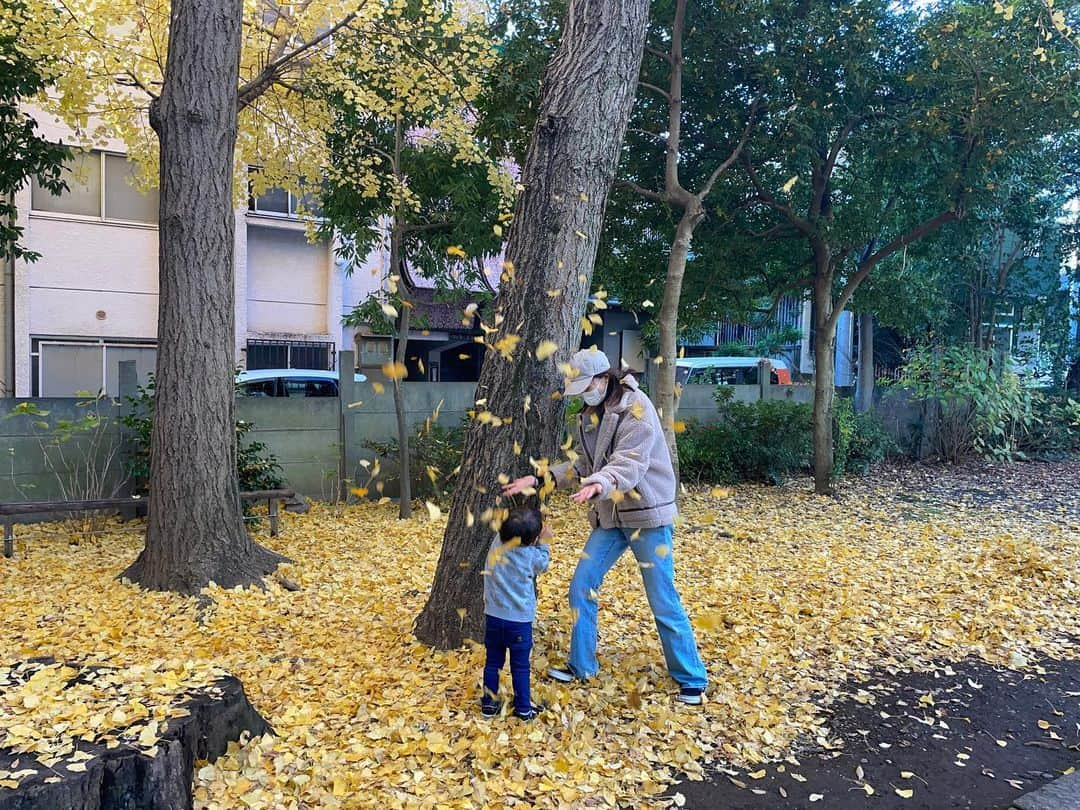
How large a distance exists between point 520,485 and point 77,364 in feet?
44.7

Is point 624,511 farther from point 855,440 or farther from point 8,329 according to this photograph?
point 8,329

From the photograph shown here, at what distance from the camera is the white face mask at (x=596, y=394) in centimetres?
351

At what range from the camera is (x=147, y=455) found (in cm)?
683

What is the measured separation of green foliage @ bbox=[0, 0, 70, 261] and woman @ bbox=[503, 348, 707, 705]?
6.25m

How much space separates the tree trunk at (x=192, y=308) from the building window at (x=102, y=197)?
9832mm

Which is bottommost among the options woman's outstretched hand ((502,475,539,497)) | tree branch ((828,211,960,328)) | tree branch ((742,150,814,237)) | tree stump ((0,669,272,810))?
tree stump ((0,669,272,810))

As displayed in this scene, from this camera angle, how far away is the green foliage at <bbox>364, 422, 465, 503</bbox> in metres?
8.10

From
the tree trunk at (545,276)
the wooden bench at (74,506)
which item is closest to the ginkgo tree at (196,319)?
the wooden bench at (74,506)

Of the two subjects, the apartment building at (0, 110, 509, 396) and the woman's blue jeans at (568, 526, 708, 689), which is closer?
the woman's blue jeans at (568, 526, 708, 689)

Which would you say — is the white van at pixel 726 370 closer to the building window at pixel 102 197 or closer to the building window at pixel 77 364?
the building window at pixel 77 364

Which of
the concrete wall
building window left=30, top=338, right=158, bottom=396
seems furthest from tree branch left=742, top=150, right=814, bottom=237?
building window left=30, top=338, right=158, bottom=396

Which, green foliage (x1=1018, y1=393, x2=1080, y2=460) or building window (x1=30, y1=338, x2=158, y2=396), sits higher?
building window (x1=30, y1=338, x2=158, y2=396)

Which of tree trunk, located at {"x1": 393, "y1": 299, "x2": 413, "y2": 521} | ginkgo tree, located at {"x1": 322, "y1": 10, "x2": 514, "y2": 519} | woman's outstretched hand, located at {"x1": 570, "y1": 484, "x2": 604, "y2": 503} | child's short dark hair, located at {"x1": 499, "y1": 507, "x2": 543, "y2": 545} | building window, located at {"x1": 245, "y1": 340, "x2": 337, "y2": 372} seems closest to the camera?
woman's outstretched hand, located at {"x1": 570, "y1": 484, "x2": 604, "y2": 503}

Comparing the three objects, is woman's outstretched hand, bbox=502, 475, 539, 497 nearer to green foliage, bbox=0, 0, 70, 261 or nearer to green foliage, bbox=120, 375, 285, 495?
green foliage, bbox=120, 375, 285, 495
